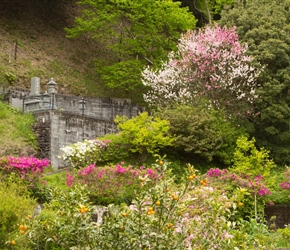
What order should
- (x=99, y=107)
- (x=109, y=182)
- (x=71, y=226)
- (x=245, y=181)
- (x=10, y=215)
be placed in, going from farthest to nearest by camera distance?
(x=99, y=107) → (x=245, y=181) → (x=109, y=182) → (x=10, y=215) → (x=71, y=226)

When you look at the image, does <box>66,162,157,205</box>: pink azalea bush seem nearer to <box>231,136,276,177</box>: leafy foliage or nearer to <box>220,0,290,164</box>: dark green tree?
<box>231,136,276,177</box>: leafy foliage

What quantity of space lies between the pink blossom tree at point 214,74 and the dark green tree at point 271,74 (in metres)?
0.52

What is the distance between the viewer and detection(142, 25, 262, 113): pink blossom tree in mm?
23702

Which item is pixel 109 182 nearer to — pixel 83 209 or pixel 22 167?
pixel 22 167

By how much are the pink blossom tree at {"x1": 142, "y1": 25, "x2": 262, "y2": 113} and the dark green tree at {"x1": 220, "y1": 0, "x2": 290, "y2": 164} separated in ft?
1.72

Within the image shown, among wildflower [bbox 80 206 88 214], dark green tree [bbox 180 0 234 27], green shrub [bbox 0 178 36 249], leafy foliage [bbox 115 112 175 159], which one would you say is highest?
dark green tree [bbox 180 0 234 27]

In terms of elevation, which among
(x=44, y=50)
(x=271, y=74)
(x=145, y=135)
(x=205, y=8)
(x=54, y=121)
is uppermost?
(x=205, y=8)

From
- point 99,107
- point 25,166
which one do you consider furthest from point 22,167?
point 99,107

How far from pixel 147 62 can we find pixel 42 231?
77.9 feet

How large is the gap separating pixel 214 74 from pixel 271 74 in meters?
2.50

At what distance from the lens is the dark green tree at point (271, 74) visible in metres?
23.6

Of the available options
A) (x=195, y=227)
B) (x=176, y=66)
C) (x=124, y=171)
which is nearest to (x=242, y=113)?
(x=176, y=66)

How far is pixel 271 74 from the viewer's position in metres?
24.1

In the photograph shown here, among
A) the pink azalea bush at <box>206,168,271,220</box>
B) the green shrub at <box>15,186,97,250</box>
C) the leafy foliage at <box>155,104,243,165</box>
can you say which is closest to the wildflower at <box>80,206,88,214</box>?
the green shrub at <box>15,186,97,250</box>
